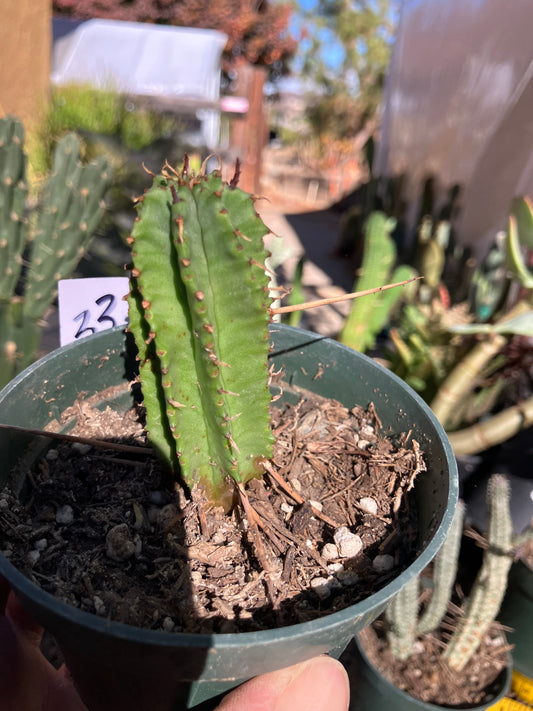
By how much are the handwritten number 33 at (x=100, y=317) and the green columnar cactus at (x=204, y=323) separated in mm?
271

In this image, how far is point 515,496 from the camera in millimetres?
1583

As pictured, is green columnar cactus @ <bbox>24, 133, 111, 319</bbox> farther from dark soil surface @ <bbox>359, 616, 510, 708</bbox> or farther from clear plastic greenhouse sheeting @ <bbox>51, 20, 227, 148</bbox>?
clear plastic greenhouse sheeting @ <bbox>51, 20, 227, 148</bbox>

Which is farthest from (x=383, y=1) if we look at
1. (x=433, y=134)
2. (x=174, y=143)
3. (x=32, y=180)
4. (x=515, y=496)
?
(x=515, y=496)

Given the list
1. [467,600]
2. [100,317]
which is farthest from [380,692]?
[100,317]

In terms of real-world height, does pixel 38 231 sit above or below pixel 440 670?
above

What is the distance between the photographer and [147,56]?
6863 mm

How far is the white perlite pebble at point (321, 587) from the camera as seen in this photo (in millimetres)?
637

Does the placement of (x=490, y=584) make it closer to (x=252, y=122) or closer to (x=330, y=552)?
(x=330, y=552)

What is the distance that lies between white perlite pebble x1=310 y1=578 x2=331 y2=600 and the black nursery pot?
0.06 metres

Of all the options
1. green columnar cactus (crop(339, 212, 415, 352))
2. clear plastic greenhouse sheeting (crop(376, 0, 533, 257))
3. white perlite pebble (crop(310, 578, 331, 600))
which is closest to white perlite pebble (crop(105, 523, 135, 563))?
white perlite pebble (crop(310, 578, 331, 600))

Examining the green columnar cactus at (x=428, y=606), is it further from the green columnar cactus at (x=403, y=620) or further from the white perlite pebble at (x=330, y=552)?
the white perlite pebble at (x=330, y=552)

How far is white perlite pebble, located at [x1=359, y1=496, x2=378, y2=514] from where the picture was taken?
0.74m

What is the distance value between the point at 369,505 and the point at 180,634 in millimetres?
359

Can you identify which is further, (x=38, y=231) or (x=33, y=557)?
(x=38, y=231)
